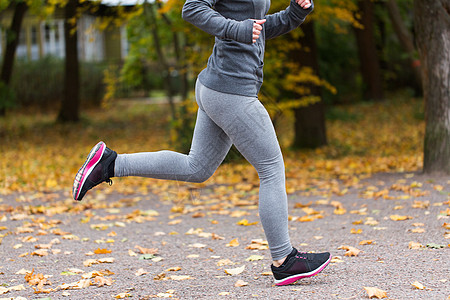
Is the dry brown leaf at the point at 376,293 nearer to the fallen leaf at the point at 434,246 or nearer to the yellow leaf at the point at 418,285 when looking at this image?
the yellow leaf at the point at 418,285

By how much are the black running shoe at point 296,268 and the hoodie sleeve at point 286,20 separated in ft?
4.11

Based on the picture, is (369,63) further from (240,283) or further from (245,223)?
(240,283)

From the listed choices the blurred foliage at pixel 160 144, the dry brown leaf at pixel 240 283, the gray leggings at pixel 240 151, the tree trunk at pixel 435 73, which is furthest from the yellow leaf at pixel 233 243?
the tree trunk at pixel 435 73

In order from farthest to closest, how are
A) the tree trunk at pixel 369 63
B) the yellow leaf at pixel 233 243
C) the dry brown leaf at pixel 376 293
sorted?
the tree trunk at pixel 369 63
the yellow leaf at pixel 233 243
the dry brown leaf at pixel 376 293

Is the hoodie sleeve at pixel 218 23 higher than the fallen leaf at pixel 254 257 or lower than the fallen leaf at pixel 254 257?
higher

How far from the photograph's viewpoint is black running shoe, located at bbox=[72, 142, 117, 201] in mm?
3219

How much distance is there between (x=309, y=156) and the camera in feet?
35.8

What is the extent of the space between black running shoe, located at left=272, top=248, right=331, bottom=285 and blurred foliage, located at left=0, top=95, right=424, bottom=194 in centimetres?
413

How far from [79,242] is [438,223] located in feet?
9.79

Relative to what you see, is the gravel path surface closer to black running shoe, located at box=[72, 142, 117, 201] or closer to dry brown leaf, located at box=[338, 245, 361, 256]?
dry brown leaf, located at box=[338, 245, 361, 256]

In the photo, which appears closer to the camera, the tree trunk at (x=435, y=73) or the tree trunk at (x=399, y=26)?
the tree trunk at (x=435, y=73)

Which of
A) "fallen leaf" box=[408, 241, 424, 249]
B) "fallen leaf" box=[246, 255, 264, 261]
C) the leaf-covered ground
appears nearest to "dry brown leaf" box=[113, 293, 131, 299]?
the leaf-covered ground

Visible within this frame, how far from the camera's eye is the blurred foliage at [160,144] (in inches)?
344

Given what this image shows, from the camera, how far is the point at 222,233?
5062mm
